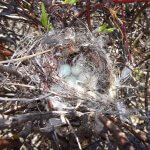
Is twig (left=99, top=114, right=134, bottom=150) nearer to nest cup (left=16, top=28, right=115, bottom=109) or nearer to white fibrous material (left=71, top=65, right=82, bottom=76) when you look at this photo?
nest cup (left=16, top=28, right=115, bottom=109)

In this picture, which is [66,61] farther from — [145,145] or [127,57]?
[145,145]

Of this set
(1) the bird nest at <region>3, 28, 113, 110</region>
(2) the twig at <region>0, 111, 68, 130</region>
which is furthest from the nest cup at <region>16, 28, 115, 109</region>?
(2) the twig at <region>0, 111, 68, 130</region>

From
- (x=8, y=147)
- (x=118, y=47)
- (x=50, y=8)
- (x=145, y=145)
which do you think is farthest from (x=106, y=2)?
(x=8, y=147)

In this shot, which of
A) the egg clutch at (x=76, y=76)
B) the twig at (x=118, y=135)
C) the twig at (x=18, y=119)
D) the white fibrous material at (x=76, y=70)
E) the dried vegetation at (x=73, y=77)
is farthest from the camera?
the white fibrous material at (x=76, y=70)

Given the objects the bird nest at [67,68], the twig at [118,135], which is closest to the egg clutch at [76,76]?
the bird nest at [67,68]

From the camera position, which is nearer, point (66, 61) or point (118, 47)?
point (118, 47)

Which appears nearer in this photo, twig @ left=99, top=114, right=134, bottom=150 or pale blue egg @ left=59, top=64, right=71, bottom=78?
twig @ left=99, top=114, right=134, bottom=150

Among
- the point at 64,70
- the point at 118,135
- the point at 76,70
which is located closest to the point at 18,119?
the point at 118,135

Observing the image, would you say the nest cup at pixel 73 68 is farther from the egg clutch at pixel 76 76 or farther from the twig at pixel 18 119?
the twig at pixel 18 119
